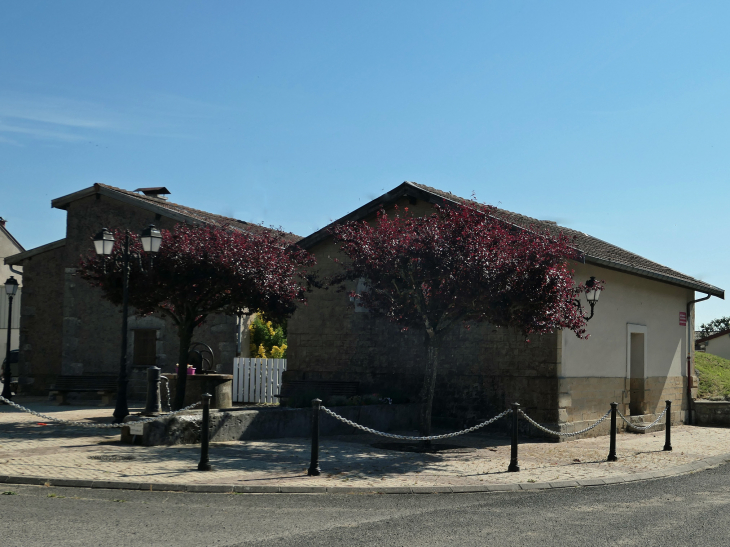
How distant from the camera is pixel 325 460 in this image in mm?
10242

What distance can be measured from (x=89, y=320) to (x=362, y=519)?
17.5 metres

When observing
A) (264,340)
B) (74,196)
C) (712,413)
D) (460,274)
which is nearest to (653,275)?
(712,413)

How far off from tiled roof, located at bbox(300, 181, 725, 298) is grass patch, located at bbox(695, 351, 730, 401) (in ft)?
11.6

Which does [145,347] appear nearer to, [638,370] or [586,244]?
[586,244]

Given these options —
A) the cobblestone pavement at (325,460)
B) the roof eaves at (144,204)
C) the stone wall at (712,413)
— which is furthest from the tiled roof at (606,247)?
the roof eaves at (144,204)

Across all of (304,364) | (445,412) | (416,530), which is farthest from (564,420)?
(416,530)

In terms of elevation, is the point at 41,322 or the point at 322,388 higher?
the point at 41,322

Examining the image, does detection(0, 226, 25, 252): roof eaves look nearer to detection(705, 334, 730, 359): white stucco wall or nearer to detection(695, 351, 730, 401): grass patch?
detection(695, 351, 730, 401): grass patch

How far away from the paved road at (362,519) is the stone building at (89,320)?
45.3ft

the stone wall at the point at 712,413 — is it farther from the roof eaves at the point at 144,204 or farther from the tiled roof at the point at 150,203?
the roof eaves at the point at 144,204

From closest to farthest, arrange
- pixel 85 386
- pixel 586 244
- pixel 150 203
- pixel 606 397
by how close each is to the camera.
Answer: pixel 606 397 → pixel 586 244 → pixel 85 386 → pixel 150 203

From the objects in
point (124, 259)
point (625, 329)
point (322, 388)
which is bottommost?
point (322, 388)

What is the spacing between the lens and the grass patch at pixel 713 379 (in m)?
21.3

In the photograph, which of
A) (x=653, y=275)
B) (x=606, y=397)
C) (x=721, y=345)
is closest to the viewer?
(x=606, y=397)
